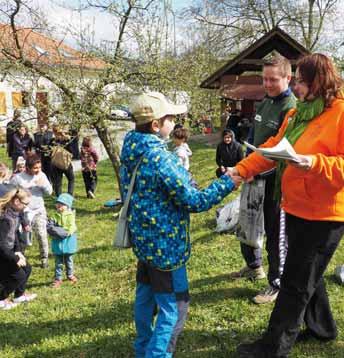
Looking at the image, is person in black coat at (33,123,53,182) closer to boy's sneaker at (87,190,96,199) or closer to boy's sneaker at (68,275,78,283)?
boy's sneaker at (87,190,96,199)

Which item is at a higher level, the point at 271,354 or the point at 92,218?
the point at 271,354

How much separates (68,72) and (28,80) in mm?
689

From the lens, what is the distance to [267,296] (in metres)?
3.73

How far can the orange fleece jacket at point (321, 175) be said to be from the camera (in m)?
2.23

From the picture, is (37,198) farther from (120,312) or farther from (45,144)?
(45,144)

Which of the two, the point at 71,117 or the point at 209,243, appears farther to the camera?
the point at 71,117

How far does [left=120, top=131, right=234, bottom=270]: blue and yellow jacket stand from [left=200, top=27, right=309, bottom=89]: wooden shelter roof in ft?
30.0

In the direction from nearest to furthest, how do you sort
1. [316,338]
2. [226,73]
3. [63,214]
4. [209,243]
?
[316,338]
[63,214]
[209,243]
[226,73]

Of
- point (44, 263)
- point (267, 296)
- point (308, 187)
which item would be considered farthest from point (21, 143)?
point (308, 187)

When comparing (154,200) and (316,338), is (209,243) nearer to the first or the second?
(316,338)

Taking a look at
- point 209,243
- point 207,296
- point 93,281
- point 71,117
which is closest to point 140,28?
point 71,117

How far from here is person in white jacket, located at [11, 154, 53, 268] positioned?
5492 mm

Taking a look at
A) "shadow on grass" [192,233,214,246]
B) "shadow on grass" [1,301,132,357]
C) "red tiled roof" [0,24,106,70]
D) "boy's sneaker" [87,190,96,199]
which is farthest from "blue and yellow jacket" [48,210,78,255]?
"boy's sneaker" [87,190,96,199]

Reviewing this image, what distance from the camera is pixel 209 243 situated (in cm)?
571
